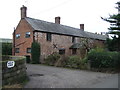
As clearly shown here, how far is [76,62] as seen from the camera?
18.9 meters

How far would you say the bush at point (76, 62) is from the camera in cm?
1819

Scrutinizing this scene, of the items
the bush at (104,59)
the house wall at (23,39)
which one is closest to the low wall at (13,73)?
the bush at (104,59)

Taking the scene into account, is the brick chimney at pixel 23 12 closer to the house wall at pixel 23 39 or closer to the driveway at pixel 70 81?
the house wall at pixel 23 39

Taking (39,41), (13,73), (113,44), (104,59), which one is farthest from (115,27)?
(13,73)

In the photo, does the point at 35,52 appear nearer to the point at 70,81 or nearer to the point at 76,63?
the point at 76,63

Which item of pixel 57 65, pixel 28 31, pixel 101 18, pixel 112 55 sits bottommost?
pixel 57 65

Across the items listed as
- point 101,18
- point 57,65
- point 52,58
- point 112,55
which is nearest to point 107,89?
point 112,55

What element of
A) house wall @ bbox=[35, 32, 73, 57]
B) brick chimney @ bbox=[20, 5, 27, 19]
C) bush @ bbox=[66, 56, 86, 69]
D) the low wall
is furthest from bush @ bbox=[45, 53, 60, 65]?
the low wall

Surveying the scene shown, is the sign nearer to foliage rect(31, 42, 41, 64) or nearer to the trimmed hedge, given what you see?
the trimmed hedge

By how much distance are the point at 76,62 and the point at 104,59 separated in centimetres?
388

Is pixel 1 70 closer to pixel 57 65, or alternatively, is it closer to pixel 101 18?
pixel 57 65

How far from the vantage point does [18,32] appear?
93.7 feet

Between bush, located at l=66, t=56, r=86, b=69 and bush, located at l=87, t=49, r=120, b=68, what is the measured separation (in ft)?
4.58

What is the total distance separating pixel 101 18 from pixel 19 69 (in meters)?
17.0
